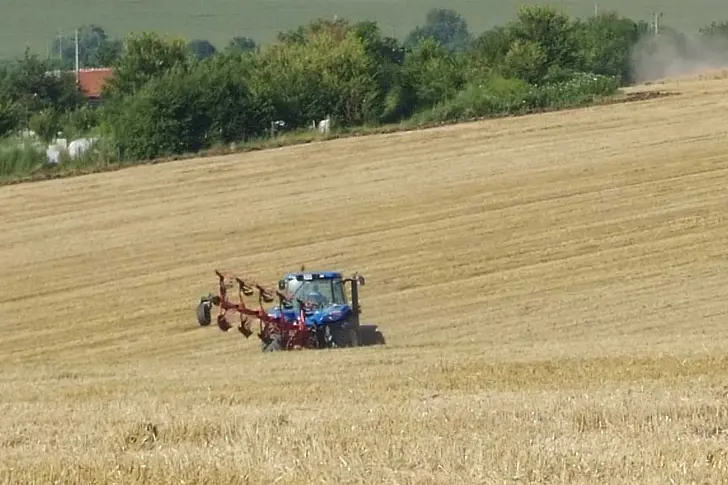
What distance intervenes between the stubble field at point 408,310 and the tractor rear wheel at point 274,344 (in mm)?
885

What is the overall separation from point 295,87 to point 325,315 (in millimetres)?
33635

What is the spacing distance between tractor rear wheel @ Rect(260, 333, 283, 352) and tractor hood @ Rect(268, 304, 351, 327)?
0.98 feet

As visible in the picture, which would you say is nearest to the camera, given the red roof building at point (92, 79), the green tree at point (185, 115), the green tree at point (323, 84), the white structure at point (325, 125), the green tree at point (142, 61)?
the green tree at point (185, 115)

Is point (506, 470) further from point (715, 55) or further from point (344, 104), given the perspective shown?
point (715, 55)

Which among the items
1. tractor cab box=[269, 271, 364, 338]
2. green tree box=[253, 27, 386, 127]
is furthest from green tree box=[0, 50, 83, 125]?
tractor cab box=[269, 271, 364, 338]

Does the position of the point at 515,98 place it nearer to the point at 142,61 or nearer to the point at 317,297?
the point at 142,61

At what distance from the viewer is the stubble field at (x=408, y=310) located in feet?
23.4

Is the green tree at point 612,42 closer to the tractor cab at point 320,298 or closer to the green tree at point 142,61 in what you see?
the green tree at point 142,61

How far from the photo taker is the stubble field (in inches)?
280

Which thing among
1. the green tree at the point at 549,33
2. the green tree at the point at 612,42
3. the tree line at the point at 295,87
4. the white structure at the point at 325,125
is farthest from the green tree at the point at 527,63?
the green tree at the point at 612,42

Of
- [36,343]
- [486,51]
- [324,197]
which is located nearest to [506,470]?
[36,343]

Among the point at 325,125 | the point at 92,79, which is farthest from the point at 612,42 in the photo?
the point at 325,125

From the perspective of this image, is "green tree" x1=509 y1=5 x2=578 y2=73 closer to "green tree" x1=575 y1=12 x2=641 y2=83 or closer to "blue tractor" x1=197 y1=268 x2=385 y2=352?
"green tree" x1=575 y1=12 x2=641 y2=83

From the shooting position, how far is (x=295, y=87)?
5194cm
